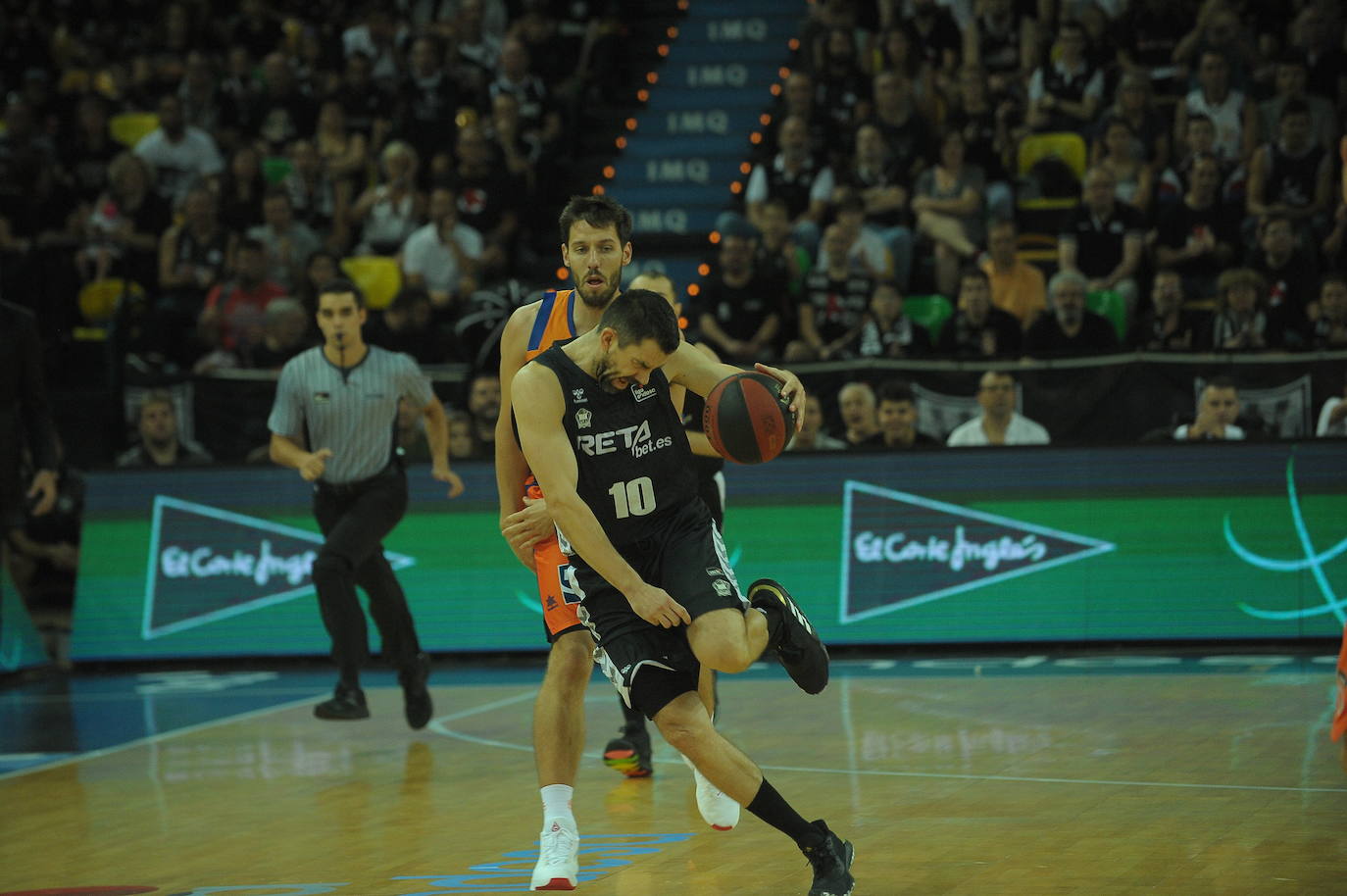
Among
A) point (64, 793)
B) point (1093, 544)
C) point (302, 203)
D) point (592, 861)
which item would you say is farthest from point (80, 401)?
point (592, 861)

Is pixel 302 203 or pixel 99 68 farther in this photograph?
pixel 99 68

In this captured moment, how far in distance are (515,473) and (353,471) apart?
3.09 meters

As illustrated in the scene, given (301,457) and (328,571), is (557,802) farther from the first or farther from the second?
(301,457)

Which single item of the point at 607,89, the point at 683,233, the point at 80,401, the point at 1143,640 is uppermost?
the point at 607,89

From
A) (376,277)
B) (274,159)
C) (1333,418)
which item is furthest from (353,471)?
(274,159)

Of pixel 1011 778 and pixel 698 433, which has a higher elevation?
pixel 698 433

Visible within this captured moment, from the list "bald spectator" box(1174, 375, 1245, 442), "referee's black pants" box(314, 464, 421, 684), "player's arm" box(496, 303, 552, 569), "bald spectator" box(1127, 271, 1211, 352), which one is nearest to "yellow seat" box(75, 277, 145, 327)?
"referee's black pants" box(314, 464, 421, 684)

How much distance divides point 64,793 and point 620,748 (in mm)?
2555

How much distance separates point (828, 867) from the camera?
5465 millimetres

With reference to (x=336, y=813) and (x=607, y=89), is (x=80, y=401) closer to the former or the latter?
(x=607, y=89)

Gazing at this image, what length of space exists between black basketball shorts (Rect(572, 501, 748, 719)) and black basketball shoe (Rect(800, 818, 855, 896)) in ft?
2.10

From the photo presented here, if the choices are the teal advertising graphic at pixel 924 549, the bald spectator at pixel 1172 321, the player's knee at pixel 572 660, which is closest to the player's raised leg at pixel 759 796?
the player's knee at pixel 572 660

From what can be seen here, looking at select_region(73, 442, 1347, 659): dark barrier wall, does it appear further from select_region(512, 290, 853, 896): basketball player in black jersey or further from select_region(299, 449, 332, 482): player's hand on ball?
select_region(512, 290, 853, 896): basketball player in black jersey

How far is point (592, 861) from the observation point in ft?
20.6
